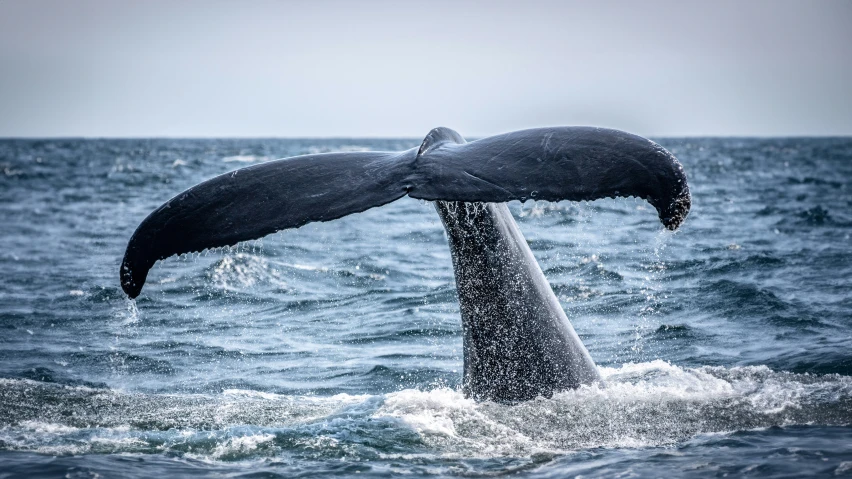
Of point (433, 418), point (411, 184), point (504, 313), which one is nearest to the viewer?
point (411, 184)

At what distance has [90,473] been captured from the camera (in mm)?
5094

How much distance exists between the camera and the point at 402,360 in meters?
8.88

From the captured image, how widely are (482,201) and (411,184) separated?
370 millimetres

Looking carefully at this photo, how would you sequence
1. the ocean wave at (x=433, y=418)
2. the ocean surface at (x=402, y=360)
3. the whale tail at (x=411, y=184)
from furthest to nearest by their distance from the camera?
1. the ocean wave at (x=433, y=418)
2. the ocean surface at (x=402, y=360)
3. the whale tail at (x=411, y=184)

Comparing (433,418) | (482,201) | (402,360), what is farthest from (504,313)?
(402,360)

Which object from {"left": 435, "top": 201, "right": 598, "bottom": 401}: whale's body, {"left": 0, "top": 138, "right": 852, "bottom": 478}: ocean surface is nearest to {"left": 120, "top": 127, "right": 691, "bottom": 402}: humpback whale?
{"left": 435, "top": 201, "right": 598, "bottom": 401}: whale's body

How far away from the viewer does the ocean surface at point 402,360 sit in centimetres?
542

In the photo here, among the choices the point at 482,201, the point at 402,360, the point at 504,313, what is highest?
the point at 482,201

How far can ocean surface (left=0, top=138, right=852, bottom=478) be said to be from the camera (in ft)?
17.8

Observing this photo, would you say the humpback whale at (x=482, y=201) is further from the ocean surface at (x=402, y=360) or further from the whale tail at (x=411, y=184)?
A: the ocean surface at (x=402, y=360)

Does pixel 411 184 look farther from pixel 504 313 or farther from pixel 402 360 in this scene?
pixel 402 360

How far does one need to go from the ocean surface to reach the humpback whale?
0.39m

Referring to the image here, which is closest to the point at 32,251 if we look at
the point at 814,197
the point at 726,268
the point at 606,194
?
the point at 726,268

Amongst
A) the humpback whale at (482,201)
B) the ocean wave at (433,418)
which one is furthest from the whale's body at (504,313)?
the ocean wave at (433,418)
